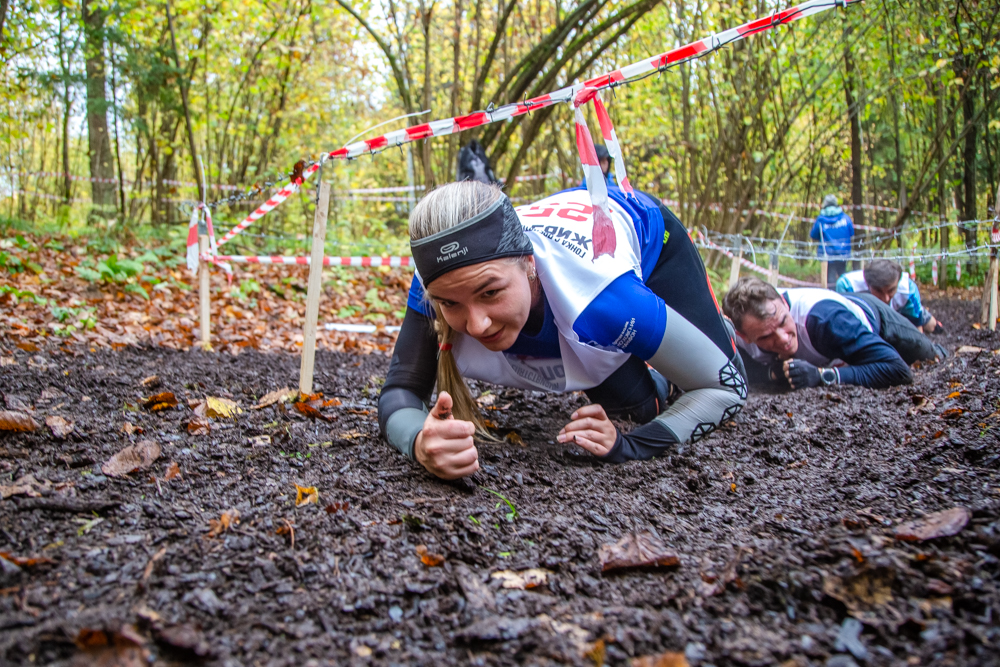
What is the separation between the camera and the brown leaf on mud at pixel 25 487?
1554mm

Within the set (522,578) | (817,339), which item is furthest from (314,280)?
(817,339)

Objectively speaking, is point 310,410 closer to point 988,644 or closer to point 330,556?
point 330,556

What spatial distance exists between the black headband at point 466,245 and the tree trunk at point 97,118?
25.4ft

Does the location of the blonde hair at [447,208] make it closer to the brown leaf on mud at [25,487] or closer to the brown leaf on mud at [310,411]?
the brown leaf on mud at [310,411]

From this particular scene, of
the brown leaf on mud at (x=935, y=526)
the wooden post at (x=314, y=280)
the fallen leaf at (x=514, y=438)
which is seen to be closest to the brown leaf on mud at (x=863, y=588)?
the brown leaf on mud at (x=935, y=526)

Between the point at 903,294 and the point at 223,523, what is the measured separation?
18.4ft

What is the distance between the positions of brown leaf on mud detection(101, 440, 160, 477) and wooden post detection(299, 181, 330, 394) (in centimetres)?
88

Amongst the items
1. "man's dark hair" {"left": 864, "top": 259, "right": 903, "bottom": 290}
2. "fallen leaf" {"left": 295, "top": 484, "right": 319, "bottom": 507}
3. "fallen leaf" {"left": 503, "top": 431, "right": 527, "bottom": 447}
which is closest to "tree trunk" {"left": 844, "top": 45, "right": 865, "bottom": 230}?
"man's dark hair" {"left": 864, "top": 259, "right": 903, "bottom": 290}

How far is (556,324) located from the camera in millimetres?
2234

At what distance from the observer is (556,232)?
215 cm

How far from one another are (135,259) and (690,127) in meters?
9.36

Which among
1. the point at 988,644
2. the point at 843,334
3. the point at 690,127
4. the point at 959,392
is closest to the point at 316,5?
the point at 690,127

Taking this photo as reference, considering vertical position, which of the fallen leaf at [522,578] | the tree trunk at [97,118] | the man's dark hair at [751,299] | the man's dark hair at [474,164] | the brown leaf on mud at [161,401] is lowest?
the fallen leaf at [522,578]

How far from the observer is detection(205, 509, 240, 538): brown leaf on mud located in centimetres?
143
